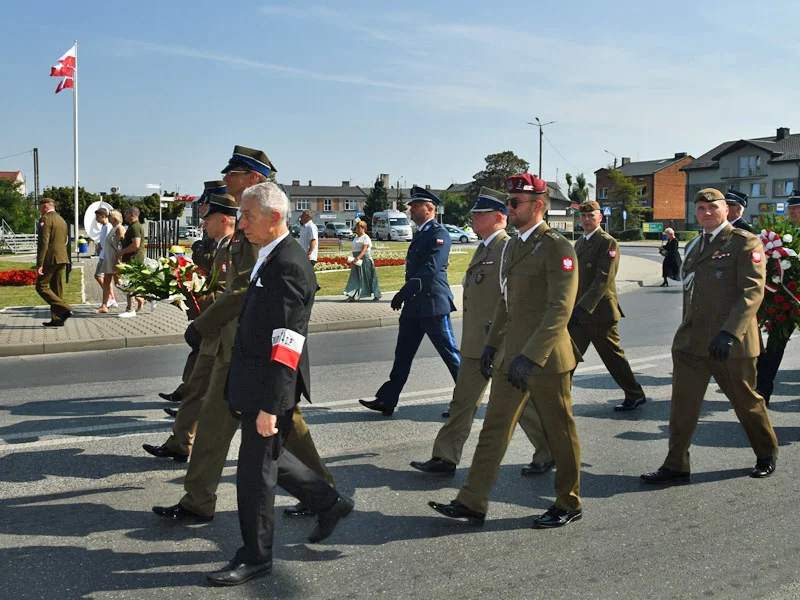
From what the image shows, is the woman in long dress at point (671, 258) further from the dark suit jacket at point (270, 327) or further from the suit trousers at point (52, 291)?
the dark suit jacket at point (270, 327)

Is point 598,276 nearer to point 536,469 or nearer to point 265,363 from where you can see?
point 536,469

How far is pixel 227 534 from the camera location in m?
4.49

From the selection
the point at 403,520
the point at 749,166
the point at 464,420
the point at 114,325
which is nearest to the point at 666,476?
the point at 464,420

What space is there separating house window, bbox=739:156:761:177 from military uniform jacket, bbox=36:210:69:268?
8179cm

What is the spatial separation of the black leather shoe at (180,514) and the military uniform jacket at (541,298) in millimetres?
1870

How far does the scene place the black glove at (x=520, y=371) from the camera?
4426mm

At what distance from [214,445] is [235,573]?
3.03 ft

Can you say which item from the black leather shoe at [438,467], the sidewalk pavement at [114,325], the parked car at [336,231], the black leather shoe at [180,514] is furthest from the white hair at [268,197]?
the parked car at [336,231]

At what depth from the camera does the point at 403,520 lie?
475 centimetres

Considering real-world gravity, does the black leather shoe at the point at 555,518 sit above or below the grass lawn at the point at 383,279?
below

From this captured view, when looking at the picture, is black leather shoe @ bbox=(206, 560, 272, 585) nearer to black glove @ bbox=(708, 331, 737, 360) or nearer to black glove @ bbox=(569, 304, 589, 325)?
black glove @ bbox=(708, 331, 737, 360)

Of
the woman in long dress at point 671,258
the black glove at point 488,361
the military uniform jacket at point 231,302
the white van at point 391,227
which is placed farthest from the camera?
the white van at point 391,227

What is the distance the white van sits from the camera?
2702 inches

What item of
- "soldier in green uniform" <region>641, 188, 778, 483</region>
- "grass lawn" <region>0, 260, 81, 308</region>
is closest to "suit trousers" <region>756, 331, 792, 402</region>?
"soldier in green uniform" <region>641, 188, 778, 483</region>
